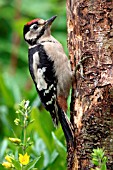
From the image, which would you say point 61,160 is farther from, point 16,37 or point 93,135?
point 16,37

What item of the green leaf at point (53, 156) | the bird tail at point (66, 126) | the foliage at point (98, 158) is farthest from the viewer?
the green leaf at point (53, 156)

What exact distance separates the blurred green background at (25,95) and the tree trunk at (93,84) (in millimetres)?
398

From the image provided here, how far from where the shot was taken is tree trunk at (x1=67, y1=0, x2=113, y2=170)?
450 centimetres

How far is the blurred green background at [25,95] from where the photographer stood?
514 cm

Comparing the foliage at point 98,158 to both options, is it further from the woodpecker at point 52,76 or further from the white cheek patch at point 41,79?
the white cheek patch at point 41,79

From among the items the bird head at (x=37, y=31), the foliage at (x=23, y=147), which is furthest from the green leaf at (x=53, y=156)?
the bird head at (x=37, y=31)

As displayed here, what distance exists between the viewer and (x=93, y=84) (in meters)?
4.60

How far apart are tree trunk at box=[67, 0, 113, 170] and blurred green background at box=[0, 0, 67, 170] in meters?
0.40

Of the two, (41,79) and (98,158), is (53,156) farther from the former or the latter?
(98,158)

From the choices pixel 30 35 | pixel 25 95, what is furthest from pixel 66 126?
pixel 25 95

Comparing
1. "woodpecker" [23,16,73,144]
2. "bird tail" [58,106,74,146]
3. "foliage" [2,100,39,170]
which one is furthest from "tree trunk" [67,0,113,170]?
"foliage" [2,100,39,170]

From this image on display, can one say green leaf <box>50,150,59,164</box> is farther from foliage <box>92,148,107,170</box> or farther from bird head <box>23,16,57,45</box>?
foliage <box>92,148,107,170</box>

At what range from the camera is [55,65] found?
5375mm

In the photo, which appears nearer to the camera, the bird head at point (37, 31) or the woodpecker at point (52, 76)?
the woodpecker at point (52, 76)
